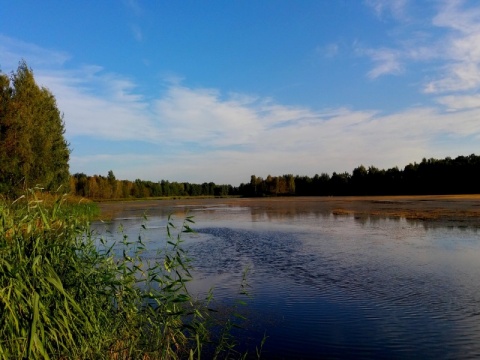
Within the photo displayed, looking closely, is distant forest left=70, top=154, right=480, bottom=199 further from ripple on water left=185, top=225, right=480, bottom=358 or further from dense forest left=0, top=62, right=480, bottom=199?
ripple on water left=185, top=225, right=480, bottom=358

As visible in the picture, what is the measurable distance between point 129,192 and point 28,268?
540 feet

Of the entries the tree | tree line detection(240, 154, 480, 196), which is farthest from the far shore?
tree line detection(240, 154, 480, 196)

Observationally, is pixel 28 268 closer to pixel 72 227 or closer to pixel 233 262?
pixel 72 227

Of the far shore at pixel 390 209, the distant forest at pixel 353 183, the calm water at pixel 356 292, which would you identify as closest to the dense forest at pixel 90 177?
the distant forest at pixel 353 183

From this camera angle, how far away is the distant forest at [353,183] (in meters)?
106

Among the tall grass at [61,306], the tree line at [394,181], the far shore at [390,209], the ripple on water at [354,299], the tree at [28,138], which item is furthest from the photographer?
the tree line at [394,181]

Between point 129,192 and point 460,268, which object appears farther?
point 129,192

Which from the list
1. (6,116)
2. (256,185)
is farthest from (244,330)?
(256,185)

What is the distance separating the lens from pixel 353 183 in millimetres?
142750

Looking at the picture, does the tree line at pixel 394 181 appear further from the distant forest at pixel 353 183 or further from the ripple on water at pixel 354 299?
the ripple on water at pixel 354 299

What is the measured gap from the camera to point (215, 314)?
400 inches

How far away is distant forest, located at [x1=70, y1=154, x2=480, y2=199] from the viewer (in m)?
106

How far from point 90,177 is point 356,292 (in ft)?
485

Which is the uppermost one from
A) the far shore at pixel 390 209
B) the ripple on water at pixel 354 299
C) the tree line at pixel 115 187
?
the tree line at pixel 115 187
